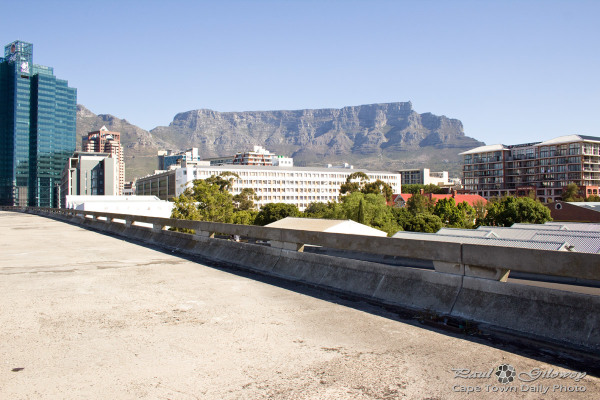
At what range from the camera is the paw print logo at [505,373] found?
4.31 m

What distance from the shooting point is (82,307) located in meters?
7.20

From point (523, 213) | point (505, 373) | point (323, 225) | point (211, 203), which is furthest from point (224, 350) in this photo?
point (523, 213)

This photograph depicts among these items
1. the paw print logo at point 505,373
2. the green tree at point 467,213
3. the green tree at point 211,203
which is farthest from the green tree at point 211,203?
the green tree at point 467,213

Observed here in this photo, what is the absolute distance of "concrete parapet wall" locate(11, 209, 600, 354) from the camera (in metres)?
5.29

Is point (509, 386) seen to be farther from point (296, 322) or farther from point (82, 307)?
point (82, 307)

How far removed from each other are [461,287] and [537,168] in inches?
7439

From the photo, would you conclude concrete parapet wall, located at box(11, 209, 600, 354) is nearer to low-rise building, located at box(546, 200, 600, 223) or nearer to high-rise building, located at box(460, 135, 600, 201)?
low-rise building, located at box(546, 200, 600, 223)

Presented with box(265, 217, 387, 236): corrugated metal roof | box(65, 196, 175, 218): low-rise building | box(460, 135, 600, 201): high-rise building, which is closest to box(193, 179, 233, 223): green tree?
box(65, 196, 175, 218): low-rise building

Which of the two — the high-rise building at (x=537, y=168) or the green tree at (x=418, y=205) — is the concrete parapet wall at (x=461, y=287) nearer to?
the green tree at (x=418, y=205)

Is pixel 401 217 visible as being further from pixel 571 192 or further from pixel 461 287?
pixel 461 287

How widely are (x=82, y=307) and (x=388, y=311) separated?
4.72 meters

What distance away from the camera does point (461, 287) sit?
6.67 m

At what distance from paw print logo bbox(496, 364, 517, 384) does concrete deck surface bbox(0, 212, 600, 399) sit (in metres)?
0.09

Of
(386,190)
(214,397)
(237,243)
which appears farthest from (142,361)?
(386,190)
